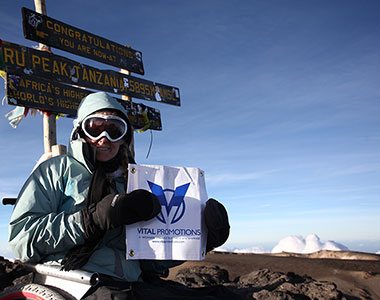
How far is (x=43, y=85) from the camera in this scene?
6.61 meters

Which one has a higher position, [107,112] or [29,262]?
[107,112]

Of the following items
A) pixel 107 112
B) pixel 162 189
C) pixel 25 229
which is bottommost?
pixel 25 229

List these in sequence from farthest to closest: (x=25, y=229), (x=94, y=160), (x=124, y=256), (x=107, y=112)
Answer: (x=107, y=112) < (x=94, y=160) < (x=124, y=256) < (x=25, y=229)

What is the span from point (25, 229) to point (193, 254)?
3.72ft

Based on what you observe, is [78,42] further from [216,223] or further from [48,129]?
[216,223]

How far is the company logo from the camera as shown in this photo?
2982 millimetres

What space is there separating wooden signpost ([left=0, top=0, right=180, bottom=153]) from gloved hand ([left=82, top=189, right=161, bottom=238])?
414 centimetres

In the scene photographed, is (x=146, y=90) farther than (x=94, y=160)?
Yes

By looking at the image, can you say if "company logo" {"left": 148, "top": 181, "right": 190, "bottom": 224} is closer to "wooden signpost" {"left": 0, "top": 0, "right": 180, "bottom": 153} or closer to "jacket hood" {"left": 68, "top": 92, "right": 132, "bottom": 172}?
Result: "jacket hood" {"left": 68, "top": 92, "right": 132, "bottom": 172}

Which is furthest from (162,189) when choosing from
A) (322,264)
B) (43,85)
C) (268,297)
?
(322,264)

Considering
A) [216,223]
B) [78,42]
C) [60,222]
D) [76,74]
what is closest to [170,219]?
[216,223]

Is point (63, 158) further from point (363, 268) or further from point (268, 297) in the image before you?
point (363, 268)

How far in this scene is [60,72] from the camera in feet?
22.8

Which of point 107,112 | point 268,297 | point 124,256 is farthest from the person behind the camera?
point 268,297
